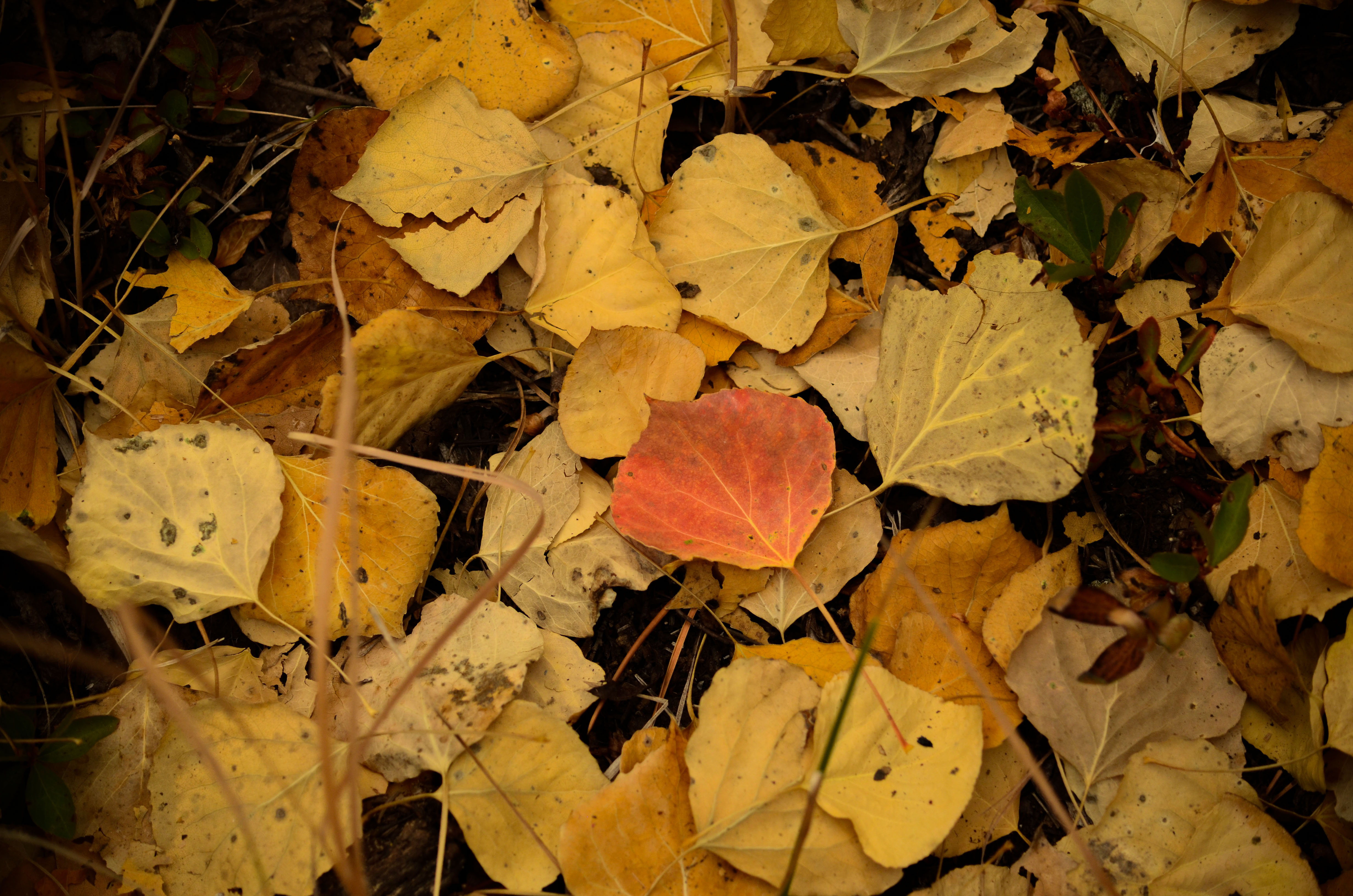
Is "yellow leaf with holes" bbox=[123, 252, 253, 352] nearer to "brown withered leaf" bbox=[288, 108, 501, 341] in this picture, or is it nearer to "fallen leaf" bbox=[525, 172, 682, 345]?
"brown withered leaf" bbox=[288, 108, 501, 341]

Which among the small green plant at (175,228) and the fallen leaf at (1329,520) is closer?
the fallen leaf at (1329,520)

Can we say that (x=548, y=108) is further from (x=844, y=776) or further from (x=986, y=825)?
(x=986, y=825)

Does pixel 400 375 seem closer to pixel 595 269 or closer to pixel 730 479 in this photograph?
pixel 595 269

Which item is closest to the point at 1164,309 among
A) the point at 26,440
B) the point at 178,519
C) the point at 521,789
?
the point at 521,789

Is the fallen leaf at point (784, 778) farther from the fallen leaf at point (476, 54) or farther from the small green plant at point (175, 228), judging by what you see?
the small green plant at point (175, 228)

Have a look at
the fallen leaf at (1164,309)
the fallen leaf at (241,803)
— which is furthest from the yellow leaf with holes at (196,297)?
the fallen leaf at (1164,309)
